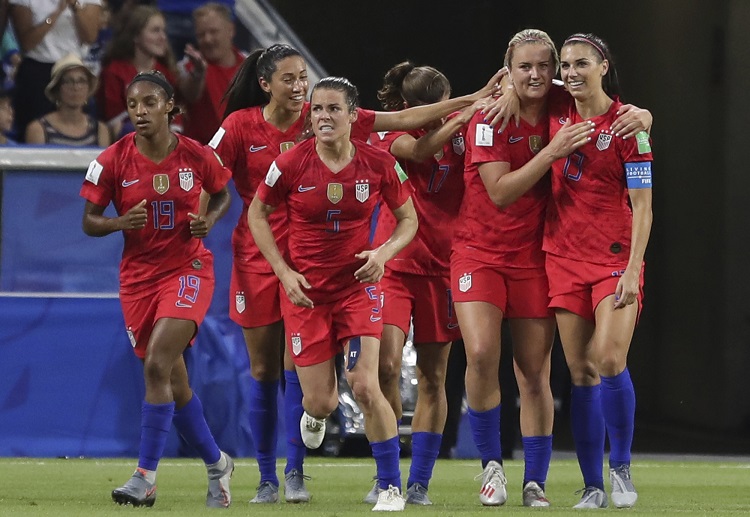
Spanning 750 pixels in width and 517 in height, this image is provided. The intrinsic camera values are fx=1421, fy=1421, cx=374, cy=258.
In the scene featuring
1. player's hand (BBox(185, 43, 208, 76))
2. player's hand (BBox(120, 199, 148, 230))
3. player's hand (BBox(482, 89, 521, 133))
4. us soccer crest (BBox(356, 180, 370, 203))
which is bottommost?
player's hand (BBox(120, 199, 148, 230))

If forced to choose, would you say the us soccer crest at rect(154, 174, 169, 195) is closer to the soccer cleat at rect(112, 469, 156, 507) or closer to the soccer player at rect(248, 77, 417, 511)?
the soccer player at rect(248, 77, 417, 511)

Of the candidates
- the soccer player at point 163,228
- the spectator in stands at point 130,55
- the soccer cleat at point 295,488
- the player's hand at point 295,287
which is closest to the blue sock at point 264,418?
the soccer cleat at point 295,488

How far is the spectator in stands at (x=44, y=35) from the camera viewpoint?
9.83m

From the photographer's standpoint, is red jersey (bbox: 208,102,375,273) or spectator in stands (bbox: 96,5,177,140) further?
spectator in stands (bbox: 96,5,177,140)

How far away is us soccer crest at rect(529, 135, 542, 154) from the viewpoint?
240 inches

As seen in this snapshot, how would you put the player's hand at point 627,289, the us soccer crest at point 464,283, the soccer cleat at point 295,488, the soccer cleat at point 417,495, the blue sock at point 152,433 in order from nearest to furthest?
the player's hand at point 627,289 → the blue sock at point 152,433 → the us soccer crest at point 464,283 → the soccer cleat at point 417,495 → the soccer cleat at point 295,488

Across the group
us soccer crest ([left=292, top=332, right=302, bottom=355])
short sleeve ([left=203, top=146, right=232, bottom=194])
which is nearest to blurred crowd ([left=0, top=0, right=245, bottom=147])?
short sleeve ([left=203, top=146, right=232, bottom=194])

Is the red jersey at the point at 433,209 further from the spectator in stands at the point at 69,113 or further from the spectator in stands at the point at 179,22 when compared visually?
the spectator in stands at the point at 179,22

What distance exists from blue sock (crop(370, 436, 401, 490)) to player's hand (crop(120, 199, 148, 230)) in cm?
138

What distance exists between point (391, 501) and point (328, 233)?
1.13 meters

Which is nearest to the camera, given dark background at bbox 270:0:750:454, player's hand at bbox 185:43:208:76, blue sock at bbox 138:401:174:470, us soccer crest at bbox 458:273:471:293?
blue sock at bbox 138:401:174:470

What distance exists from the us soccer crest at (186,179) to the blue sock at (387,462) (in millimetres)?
1456

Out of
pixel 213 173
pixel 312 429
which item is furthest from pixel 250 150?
pixel 312 429

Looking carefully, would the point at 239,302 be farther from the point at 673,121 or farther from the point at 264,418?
the point at 673,121
